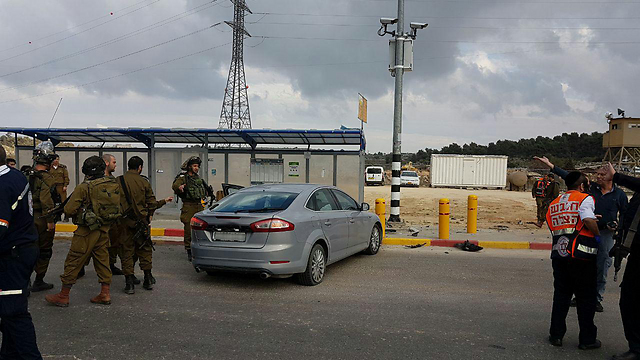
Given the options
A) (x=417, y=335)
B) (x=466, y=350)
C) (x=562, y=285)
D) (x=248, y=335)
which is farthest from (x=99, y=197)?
(x=562, y=285)

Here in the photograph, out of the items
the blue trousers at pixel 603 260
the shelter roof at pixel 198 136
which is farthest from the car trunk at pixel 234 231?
the shelter roof at pixel 198 136

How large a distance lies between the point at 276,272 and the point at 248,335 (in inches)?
60.1

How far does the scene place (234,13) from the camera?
41.8 metres

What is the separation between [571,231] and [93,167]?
540 centimetres

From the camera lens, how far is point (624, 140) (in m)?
41.3

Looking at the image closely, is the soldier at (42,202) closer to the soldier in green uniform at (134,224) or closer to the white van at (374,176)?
the soldier in green uniform at (134,224)

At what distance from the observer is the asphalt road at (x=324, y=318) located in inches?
168

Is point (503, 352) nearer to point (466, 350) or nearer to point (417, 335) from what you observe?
point (466, 350)

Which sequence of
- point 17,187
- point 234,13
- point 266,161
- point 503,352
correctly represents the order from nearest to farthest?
1. point 17,187
2. point 503,352
3. point 266,161
4. point 234,13

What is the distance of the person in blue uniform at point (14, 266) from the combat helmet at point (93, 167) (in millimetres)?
2025

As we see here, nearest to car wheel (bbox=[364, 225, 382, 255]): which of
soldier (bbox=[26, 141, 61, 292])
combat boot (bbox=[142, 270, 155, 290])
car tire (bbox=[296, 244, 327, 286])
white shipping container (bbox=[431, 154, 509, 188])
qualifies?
car tire (bbox=[296, 244, 327, 286])

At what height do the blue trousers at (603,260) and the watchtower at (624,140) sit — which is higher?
the watchtower at (624,140)

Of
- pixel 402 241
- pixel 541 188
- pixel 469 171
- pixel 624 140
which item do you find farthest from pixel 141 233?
pixel 624 140

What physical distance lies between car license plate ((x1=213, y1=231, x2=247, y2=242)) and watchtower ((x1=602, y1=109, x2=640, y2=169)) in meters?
43.5
